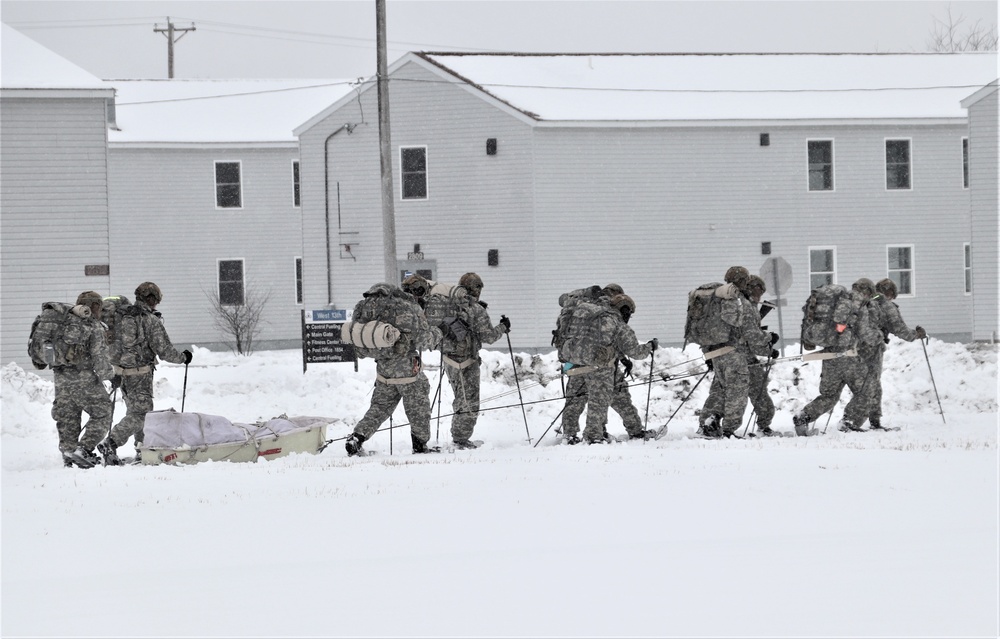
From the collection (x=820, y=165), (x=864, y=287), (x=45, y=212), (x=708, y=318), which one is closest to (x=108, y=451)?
(x=708, y=318)

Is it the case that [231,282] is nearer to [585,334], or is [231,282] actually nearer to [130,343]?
[130,343]

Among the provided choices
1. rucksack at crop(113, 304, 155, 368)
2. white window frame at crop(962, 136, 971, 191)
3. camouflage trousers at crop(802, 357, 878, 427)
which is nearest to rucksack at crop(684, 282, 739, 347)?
camouflage trousers at crop(802, 357, 878, 427)

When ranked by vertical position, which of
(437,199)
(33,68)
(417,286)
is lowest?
(417,286)

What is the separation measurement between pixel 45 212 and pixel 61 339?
10926 millimetres

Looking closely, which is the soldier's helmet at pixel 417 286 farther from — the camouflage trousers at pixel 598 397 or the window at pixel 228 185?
the window at pixel 228 185

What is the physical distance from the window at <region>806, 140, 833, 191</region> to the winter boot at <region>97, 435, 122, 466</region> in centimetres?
1994

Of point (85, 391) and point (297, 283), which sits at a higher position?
point (297, 283)

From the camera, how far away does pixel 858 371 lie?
13.4 meters

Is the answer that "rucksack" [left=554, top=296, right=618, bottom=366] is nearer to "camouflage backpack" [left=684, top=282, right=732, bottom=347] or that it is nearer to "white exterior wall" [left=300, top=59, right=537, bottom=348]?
"camouflage backpack" [left=684, top=282, right=732, bottom=347]

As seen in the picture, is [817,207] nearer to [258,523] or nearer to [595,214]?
[595,214]

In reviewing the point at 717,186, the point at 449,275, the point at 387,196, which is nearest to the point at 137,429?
the point at 387,196

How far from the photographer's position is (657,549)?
666cm

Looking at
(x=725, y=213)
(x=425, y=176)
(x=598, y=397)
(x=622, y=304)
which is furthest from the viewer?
(x=725, y=213)

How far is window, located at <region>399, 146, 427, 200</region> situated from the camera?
A: 26828 mm
